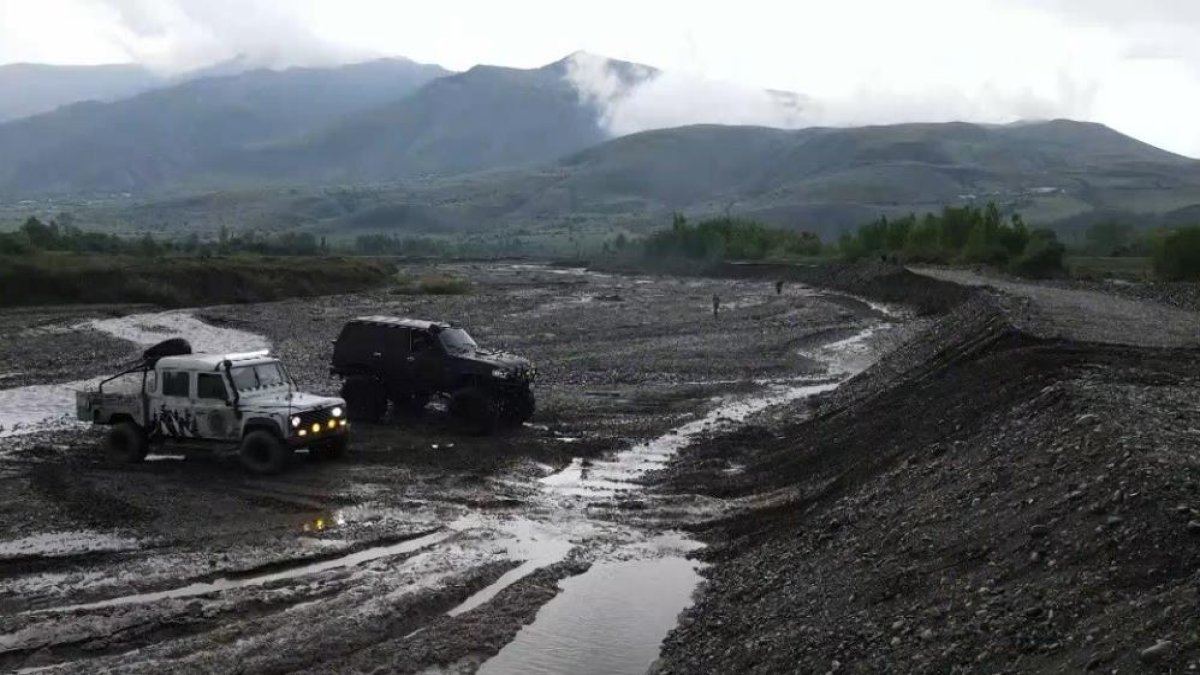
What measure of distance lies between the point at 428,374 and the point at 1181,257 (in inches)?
2045

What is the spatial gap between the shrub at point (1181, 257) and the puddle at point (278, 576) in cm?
5743

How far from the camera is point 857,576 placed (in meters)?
13.4

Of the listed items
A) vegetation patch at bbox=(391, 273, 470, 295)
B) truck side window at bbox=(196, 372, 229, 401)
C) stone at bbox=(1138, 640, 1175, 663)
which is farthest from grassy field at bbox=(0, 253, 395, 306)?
stone at bbox=(1138, 640, 1175, 663)

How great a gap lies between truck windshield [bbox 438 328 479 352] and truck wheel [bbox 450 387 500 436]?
3.88 ft

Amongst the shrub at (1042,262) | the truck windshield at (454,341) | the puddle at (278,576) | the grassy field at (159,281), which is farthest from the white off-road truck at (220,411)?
the shrub at (1042,262)

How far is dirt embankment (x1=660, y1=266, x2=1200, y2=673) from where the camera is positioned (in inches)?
392

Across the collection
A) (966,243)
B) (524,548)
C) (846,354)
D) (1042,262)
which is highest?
(966,243)

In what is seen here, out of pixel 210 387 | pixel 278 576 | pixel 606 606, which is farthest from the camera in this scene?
pixel 210 387

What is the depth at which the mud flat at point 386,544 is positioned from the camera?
1305 centimetres

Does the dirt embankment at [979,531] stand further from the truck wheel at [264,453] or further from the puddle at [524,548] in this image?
the truck wheel at [264,453]

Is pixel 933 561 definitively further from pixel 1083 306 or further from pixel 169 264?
pixel 169 264

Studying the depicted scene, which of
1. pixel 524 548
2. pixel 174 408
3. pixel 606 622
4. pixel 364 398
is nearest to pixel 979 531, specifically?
pixel 606 622

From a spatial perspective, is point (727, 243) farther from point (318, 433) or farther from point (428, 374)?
point (318, 433)

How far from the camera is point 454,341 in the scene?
27.2m
